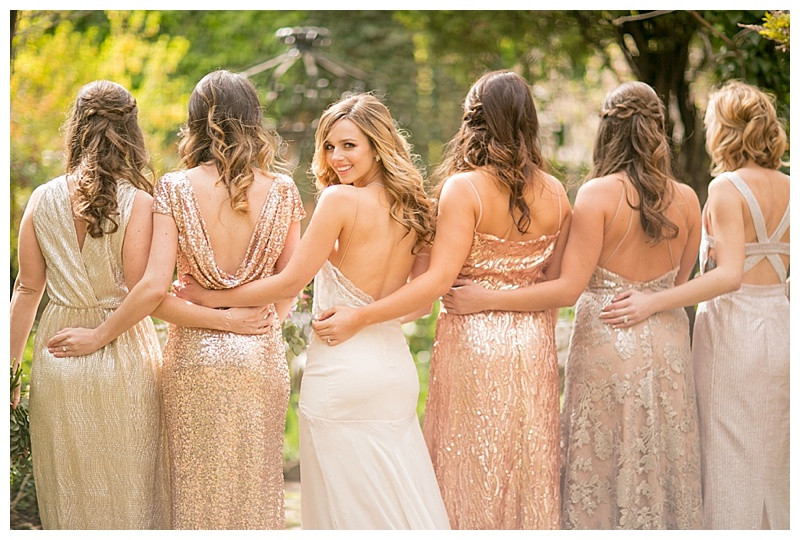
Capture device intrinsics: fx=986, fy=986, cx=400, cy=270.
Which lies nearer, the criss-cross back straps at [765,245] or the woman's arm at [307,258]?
the woman's arm at [307,258]

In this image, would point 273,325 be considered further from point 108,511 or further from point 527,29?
point 527,29

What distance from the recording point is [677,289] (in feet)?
13.0

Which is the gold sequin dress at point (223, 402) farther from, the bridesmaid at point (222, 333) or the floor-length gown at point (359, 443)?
the floor-length gown at point (359, 443)

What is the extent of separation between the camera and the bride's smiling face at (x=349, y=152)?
12.2 ft

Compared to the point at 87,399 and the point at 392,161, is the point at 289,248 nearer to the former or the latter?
the point at 392,161

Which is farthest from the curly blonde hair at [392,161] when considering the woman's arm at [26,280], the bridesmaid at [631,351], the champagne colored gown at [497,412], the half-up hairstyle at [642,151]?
the woman's arm at [26,280]

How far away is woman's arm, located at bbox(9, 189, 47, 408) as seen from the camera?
372 cm

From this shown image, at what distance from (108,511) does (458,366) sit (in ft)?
4.71

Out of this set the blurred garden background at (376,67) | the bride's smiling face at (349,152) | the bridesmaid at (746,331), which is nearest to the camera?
the bride's smiling face at (349,152)

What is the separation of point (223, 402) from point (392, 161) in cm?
110

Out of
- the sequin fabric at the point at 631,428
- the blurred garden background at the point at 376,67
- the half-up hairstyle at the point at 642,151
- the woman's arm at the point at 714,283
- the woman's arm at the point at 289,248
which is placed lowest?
the sequin fabric at the point at 631,428

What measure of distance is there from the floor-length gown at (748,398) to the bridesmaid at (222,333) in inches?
71.8

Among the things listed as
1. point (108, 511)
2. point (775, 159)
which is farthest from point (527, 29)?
point (108, 511)

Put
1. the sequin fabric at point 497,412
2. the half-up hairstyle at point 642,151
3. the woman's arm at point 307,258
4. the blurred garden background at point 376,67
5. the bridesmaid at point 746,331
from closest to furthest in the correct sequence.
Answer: the woman's arm at point 307,258 → the sequin fabric at point 497,412 → the half-up hairstyle at point 642,151 → the bridesmaid at point 746,331 → the blurred garden background at point 376,67
